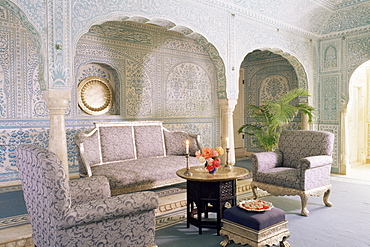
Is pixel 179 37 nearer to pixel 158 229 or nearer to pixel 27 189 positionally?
pixel 158 229

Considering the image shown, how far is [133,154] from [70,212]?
10.5 ft

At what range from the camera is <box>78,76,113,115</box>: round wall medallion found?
21.0 ft

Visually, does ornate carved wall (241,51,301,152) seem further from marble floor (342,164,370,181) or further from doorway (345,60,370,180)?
marble floor (342,164,370,181)

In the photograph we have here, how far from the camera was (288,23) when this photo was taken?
22.8 ft

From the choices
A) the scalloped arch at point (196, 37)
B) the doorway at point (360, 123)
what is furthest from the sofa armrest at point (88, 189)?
the doorway at point (360, 123)

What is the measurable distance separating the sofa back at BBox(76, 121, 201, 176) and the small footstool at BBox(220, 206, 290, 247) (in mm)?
2313

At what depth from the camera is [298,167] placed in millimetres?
4480

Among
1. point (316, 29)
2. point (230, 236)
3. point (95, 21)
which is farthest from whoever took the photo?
point (316, 29)

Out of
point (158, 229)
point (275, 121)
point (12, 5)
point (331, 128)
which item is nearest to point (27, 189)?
point (158, 229)

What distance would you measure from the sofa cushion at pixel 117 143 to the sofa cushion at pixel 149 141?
0.41 ft

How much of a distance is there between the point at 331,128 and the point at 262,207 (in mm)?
5410

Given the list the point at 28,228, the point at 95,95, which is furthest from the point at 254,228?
the point at 95,95

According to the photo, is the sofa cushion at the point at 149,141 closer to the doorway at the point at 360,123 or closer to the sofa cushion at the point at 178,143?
the sofa cushion at the point at 178,143

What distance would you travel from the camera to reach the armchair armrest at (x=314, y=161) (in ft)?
14.4
